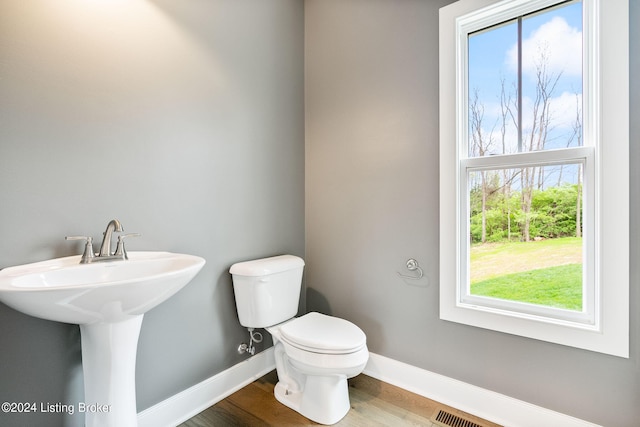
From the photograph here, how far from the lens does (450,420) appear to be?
1502mm

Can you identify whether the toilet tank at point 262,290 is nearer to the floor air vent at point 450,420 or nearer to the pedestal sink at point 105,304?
the pedestal sink at point 105,304

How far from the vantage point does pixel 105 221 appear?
1.25 m

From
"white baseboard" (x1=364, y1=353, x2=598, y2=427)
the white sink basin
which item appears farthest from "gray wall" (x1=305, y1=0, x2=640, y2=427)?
the white sink basin

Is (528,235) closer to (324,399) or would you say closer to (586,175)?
(586,175)

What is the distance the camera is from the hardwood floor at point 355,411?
4.88ft

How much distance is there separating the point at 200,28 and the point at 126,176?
2.86ft

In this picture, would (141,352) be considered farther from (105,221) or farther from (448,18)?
(448,18)

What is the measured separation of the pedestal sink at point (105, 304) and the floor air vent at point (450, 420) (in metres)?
1.36

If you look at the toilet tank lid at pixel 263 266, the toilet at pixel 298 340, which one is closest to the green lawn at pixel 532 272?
the toilet at pixel 298 340

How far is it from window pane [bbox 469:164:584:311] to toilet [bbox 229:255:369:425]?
2.56 ft

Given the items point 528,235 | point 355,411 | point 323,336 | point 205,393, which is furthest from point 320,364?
point 528,235

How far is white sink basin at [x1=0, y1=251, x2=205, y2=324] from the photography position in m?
0.80

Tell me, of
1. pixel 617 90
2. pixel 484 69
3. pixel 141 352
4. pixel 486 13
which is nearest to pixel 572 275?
pixel 617 90

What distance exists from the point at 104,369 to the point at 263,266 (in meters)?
0.80
